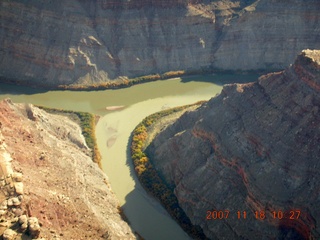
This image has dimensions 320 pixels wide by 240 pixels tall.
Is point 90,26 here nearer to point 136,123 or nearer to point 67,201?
point 136,123

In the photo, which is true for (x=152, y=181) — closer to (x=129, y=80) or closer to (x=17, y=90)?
(x=129, y=80)

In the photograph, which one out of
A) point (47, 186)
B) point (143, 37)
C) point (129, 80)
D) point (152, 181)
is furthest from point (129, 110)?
point (47, 186)

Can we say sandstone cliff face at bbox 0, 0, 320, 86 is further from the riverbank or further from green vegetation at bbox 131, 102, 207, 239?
green vegetation at bbox 131, 102, 207, 239

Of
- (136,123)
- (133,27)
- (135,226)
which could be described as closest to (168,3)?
(133,27)

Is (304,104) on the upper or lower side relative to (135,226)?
upper
